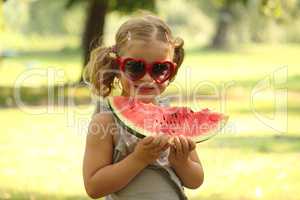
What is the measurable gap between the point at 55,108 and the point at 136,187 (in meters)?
13.4

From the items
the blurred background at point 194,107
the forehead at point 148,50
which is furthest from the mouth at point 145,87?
the blurred background at point 194,107

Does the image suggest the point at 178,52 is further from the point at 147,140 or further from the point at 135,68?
the point at 147,140

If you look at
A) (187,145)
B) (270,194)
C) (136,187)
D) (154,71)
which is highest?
(154,71)

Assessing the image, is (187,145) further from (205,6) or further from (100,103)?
(205,6)

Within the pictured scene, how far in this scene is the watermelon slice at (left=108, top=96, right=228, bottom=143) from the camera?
342 centimetres

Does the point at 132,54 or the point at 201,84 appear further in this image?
the point at 201,84

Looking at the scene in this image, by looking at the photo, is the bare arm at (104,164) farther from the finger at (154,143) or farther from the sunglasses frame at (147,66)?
the sunglasses frame at (147,66)

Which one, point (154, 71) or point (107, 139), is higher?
point (154, 71)

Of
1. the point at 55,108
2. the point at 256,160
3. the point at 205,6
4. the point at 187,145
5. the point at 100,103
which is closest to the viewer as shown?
the point at 187,145

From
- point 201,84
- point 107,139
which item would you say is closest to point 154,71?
point 107,139

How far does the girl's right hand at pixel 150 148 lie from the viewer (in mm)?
3070

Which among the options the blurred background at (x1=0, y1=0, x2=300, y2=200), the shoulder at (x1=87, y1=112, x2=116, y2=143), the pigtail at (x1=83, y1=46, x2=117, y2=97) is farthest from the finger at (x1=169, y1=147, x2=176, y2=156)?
the blurred background at (x1=0, y1=0, x2=300, y2=200)

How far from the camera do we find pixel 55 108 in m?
16.7

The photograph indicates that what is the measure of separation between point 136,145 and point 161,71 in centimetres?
34
